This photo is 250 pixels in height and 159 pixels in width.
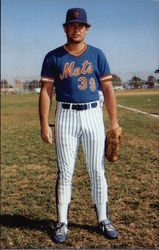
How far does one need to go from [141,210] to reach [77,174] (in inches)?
85.2

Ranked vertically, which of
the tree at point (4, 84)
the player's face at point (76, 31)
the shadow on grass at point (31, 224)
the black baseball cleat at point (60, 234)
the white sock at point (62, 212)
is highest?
the player's face at point (76, 31)

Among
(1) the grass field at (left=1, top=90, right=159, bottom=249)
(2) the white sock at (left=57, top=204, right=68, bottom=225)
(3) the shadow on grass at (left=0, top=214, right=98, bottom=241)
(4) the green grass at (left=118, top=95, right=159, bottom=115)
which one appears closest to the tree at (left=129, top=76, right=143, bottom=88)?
(1) the grass field at (left=1, top=90, right=159, bottom=249)

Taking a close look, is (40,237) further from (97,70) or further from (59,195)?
(97,70)

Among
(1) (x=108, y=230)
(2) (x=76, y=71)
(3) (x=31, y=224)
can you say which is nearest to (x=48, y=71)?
(2) (x=76, y=71)

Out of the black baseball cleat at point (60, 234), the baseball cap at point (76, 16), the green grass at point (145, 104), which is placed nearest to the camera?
the baseball cap at point (76, 16)

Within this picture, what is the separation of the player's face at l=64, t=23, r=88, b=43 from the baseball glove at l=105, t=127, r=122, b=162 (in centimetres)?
50

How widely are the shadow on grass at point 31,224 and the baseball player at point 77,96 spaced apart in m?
1.63

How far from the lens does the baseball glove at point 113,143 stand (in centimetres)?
159

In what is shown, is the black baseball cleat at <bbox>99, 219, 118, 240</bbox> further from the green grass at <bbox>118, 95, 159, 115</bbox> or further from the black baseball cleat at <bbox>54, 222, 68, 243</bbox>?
the green grass at <bbox>118, 95, 159, 115</bbox>

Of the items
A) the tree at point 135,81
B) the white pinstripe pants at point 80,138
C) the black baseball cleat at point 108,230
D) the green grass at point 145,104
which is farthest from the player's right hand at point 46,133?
the green grass at point 145,104

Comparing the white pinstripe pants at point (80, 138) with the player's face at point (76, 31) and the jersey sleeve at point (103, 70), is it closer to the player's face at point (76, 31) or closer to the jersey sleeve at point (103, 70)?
the jersey sleeve at point (103, 70)

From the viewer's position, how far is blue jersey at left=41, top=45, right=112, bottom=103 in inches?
58.7

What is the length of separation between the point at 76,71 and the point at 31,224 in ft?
9.75

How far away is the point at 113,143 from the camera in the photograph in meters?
1.69
